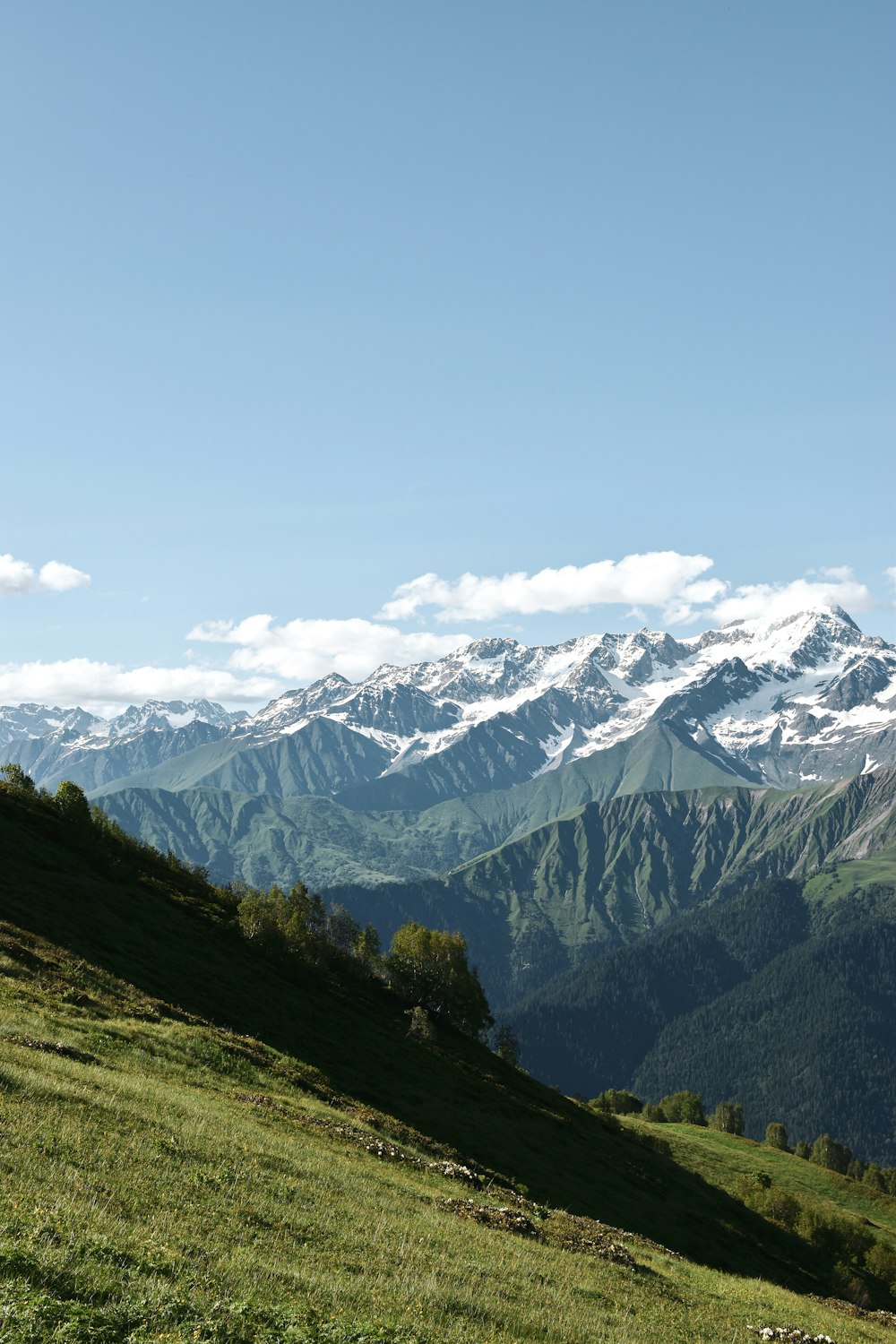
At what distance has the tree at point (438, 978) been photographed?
122312 mm

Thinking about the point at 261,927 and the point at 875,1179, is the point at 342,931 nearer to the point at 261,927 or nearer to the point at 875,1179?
the point at 261,927

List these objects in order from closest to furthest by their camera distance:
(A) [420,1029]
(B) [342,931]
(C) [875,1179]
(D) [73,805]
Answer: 1. (A) [420,1029]
2. (D) [73,805]
3. (B) [342,931]
4. (C) [875,1179]

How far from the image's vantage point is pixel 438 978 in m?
123

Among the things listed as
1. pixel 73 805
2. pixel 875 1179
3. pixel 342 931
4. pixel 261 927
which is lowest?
pixel 875 1179

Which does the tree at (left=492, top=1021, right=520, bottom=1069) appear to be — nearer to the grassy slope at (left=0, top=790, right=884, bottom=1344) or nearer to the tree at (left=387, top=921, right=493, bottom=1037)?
the tree at (left=387, top=921, right=493, bottom=1037)

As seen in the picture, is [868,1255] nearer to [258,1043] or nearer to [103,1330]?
[258,1043]

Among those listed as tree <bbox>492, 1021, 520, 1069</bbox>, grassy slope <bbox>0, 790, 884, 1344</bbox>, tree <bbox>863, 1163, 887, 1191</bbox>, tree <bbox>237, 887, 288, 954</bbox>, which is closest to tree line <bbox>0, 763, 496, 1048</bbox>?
tree <bbox>237, 887, 288, 954</bbox>

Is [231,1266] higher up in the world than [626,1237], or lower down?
higher up

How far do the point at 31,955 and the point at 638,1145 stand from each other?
8083 centimetres

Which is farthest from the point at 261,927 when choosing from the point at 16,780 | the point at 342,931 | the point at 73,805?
the point at 342,931

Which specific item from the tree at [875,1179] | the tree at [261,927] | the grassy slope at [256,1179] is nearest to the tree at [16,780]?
the grassy slope at [256,1179]

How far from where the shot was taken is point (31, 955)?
52719mm

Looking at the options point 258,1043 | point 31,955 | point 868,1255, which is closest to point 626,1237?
point 258,1043

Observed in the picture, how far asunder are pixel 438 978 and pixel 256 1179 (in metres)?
100
